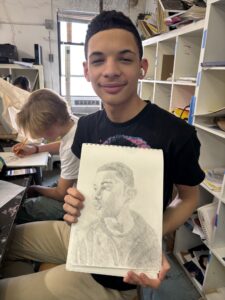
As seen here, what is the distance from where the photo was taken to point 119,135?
2.40 ft

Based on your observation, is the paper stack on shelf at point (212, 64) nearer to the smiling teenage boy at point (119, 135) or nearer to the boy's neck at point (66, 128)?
the smiling teenage boy at point (119, 135)

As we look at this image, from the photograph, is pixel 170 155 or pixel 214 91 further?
pixel 214 91

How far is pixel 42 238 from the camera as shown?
108 cm

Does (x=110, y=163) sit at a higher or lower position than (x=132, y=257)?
higher

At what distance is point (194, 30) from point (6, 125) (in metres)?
1.50

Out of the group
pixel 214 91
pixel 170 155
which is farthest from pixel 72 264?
pixel 214 91

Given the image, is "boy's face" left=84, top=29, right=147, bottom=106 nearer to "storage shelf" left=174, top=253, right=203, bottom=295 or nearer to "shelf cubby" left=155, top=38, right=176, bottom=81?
"storage shelf" left=174, top=253, right=203, bottom=295

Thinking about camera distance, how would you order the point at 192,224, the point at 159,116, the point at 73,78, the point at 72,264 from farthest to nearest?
the point at 73,78 → the point at 192,224 → the point at 159,116 → the point at 72,264

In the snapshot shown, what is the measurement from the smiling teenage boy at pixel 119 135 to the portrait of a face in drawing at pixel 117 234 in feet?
0.16

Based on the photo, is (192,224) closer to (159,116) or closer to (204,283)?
(204,283)

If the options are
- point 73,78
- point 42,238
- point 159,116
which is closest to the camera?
point 159,116

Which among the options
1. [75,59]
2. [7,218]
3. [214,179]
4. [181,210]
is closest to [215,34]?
[214,179]

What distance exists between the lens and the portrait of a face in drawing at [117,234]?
0.60 metres

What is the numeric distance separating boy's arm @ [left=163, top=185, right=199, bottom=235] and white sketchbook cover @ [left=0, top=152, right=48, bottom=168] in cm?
93
